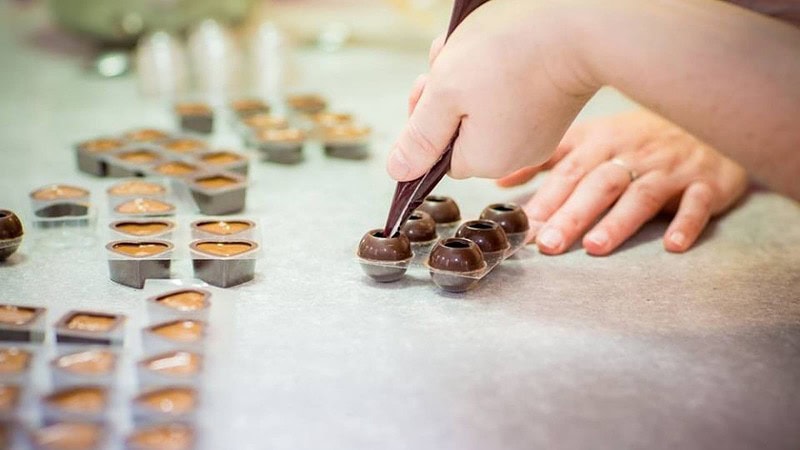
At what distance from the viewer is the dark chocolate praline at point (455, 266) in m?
1.09

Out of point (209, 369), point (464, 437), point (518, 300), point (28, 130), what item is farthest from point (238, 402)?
point (28, 130)

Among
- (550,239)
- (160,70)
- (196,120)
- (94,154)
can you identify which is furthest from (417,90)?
(160,70)

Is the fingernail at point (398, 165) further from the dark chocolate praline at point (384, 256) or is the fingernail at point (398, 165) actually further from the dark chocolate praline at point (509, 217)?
the dark chocolate praline at point (509, 217)

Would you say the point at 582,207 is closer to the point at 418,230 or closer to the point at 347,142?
the point at 418,230

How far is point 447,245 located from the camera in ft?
3.67

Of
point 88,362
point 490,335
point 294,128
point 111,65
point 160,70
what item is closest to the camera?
point 88,362

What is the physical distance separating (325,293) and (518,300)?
222mm

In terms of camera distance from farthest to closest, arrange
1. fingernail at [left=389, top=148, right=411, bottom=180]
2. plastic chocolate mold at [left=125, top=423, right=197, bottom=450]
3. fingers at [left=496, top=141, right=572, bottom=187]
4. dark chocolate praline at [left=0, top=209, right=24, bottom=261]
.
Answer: fingers at [left=496, top=141, right=572, bottom=187] → dark chocolate praline at [left=0, top=209, right=24, bottom=261] → fingernail at [left=389, top=148, right=411, bottom=180] → plastic chocolate mold at [left=125, top=423, right=197, bottom=450]


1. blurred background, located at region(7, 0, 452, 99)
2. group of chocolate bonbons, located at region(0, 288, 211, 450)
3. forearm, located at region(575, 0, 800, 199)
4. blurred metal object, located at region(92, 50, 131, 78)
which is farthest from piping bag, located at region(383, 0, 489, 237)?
blurred metal object, located at region(92, 50, 131, 78)

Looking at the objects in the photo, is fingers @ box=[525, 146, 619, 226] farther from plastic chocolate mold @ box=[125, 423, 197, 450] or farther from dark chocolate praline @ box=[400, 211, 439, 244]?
plastic chocolate mold @ box=[125, 423, 197, 450]

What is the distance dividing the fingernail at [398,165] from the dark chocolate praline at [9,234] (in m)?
0.48

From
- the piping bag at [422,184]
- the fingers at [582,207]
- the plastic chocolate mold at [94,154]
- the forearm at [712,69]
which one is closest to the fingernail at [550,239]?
the fingers at [582,207]

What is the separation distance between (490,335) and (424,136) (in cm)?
22

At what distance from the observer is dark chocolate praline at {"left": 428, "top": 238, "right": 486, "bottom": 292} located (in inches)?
43.0
